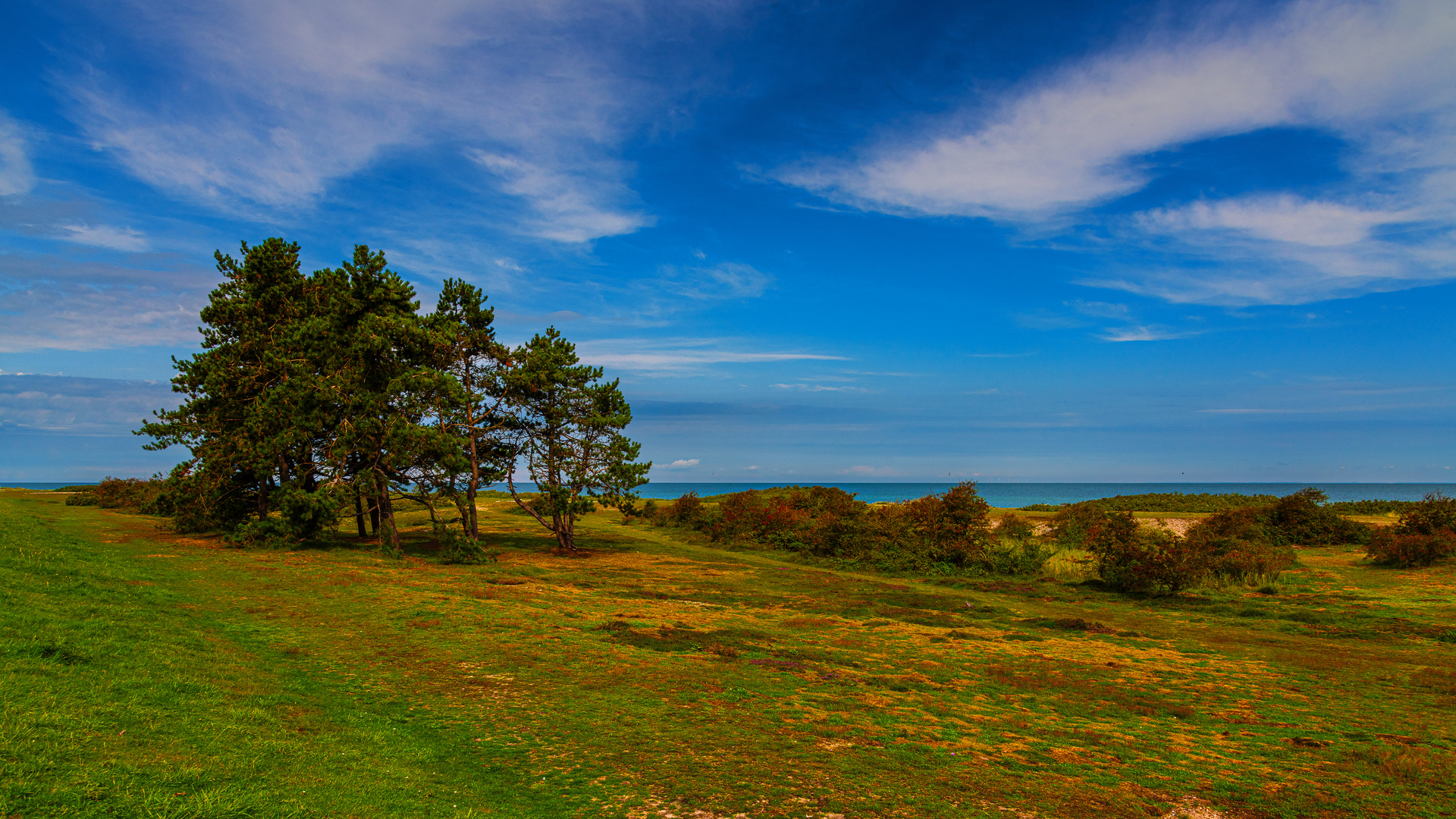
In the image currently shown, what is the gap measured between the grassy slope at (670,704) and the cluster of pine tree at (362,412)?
343 inches

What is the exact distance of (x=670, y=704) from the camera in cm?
991

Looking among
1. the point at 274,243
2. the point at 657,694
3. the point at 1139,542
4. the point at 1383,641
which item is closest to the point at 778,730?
the point at 657,694

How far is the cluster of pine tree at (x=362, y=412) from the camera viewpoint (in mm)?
27312

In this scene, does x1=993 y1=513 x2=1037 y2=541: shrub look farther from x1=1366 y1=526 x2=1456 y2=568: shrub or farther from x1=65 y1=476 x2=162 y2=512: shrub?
x1=65 y1=476 x2=162 y2=512: shrub

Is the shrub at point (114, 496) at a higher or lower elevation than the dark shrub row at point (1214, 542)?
higher

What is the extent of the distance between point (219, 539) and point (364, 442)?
345 inches

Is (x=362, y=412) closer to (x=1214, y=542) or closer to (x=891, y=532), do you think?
(x=891, y=532)

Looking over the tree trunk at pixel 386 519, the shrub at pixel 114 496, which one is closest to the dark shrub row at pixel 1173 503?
the tree trunk at pixel 386 519

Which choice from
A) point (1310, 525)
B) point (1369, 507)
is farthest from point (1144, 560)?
point (1369, 507)

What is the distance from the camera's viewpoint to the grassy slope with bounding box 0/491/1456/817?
6328mm

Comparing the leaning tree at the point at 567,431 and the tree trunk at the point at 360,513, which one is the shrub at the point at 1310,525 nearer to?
the leaning tree at the point at 567,431

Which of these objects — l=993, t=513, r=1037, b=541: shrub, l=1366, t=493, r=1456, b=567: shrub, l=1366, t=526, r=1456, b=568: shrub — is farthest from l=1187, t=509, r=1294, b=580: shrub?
l=993, t=513, r=1037, b=541: shrub

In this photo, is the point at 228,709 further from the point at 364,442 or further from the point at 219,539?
the point at 219,539

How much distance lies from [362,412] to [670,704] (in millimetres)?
24516
